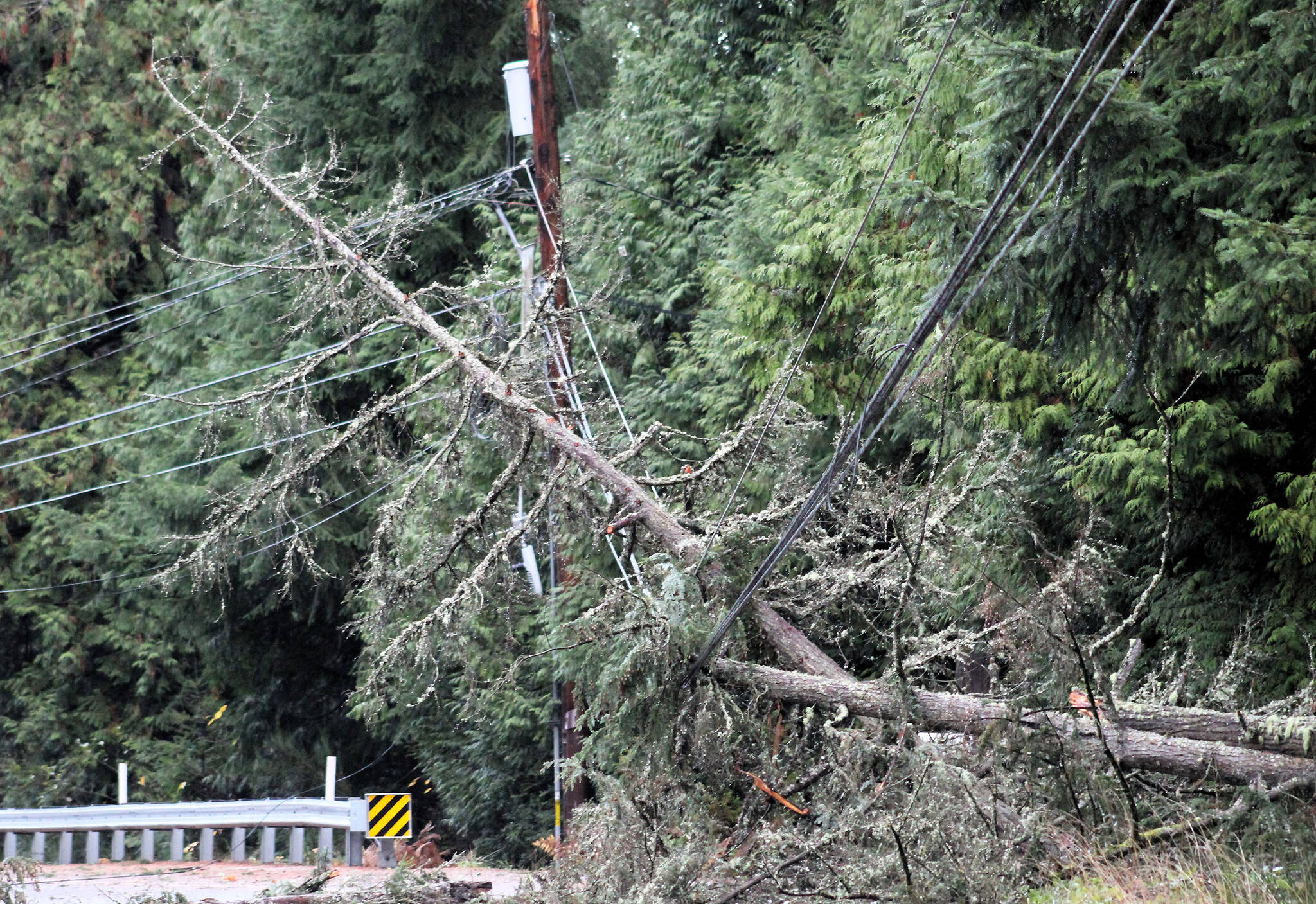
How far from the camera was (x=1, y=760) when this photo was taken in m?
21.9

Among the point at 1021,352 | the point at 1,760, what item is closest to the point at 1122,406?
the point at 1021,352

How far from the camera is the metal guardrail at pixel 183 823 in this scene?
12352 millimetres

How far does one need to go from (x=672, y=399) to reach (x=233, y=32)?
10.9 metres

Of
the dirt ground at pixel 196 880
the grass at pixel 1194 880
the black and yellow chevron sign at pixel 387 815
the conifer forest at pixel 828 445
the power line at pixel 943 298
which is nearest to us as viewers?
the power line at pixel 943 298

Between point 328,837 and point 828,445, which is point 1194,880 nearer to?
point 828,445

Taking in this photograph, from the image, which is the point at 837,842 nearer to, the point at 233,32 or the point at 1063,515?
the point at 1063,515

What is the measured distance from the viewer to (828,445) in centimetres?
1225

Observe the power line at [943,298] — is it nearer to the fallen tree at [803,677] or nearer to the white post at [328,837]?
the fallen tree at [803,677]

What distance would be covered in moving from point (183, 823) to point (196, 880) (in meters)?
1.69

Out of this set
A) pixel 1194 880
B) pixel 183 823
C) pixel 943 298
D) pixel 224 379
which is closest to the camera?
pixel 943 298

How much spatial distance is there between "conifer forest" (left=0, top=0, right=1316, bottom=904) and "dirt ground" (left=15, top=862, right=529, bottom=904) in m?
1.37

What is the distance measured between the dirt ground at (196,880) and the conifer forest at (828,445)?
1.37m

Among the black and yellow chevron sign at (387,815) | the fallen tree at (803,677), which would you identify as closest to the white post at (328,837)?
the black and yellow chevron sign at (387,815)

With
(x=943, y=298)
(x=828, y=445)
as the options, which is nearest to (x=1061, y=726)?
(x=943, y=298)
